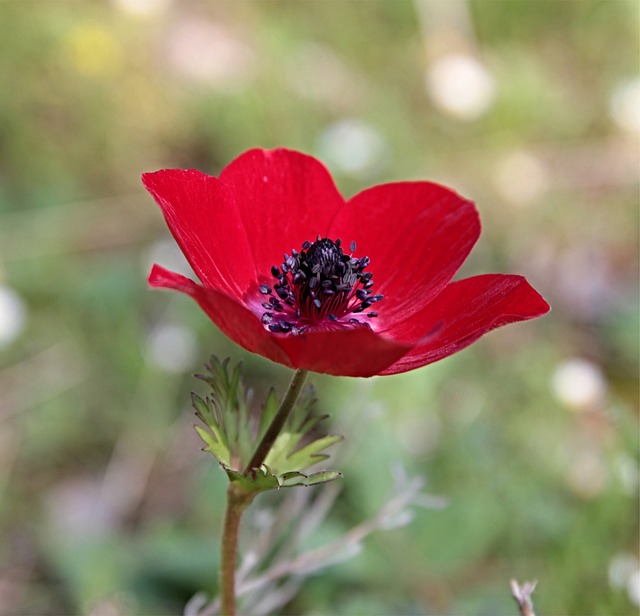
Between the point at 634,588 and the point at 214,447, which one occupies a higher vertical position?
the point at 214,447

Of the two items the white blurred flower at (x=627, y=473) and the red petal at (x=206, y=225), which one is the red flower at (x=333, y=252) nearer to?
the red petal at (x=206, y=225)

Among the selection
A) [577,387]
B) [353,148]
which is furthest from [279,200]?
[353,148]

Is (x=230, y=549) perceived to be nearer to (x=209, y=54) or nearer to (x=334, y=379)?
(x=334, y=379)

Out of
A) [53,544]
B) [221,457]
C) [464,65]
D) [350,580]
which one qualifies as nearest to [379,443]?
[350,580]

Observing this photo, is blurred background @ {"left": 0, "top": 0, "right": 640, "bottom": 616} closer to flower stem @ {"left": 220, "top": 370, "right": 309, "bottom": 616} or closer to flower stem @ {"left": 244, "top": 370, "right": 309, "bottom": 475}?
flower stem @ {"left": 220, "top": 370, "right": 309, "bottom": 616}

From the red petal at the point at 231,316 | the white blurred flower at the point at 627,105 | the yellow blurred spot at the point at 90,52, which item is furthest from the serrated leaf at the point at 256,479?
the white blurred flower at the point at 627,105

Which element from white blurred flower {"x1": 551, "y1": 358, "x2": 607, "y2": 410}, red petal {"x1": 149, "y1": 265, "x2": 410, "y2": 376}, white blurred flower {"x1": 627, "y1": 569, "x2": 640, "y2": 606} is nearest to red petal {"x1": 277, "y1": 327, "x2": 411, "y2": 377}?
red petal {"x1": 149, "y1": 265, "x2": 410, "y2": 376}

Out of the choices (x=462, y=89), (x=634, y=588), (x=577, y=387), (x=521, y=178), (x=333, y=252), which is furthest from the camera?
(x=462, y=89)
